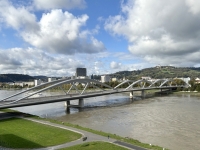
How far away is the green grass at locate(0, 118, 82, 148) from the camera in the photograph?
1678cm

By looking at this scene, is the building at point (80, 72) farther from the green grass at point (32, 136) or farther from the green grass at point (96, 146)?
the green grass at point (96, 146)

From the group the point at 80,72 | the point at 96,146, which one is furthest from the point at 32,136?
the point at 80,72

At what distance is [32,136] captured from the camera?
63.0ft

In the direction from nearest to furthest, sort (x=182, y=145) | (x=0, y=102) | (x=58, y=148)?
(x=58, y=148) < (x=182, y=145) < (x=0, y=102)

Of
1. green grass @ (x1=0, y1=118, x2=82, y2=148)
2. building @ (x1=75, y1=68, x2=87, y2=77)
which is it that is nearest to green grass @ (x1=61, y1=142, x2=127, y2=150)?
green grass @ (x1=0, y1=118, x2=82, y2=148)

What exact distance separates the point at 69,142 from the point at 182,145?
9.91 m

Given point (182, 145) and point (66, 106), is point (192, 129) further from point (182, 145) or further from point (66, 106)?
point (66, 106)

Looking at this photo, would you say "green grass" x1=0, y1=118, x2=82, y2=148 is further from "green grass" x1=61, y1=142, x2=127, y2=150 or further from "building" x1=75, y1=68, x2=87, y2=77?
"building" x1=75, y1=68, x2=87, y2=77

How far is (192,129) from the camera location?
82.0ft

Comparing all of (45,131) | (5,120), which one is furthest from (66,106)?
(45,131)

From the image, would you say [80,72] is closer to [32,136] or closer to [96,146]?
[32,136]

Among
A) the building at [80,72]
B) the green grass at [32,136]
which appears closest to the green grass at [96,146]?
the green grass at [32,136]

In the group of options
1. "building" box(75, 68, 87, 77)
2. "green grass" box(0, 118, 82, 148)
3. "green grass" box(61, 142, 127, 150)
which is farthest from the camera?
"building" box(75, 68, 87, 77)

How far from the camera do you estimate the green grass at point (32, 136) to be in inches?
661
